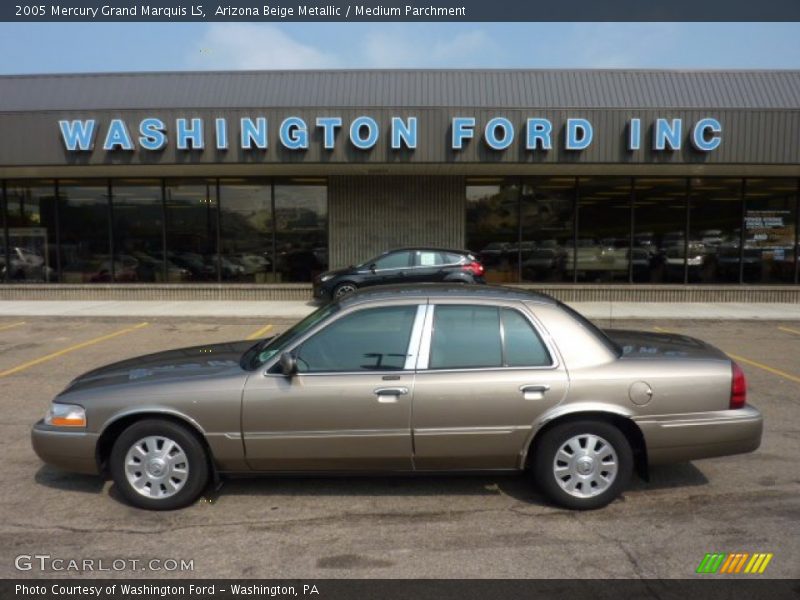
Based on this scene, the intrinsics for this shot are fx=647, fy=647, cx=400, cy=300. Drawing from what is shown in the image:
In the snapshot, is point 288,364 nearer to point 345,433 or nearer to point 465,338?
point 345,433

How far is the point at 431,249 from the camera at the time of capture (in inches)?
571

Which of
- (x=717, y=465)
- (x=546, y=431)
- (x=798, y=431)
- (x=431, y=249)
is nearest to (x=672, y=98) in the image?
(x=431, y=249)

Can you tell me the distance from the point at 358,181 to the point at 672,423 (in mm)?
13246

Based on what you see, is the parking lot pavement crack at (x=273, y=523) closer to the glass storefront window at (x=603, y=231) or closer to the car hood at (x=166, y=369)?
the car hood at (x=166, y=369)

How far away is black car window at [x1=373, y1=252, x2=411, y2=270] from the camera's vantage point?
14.5 metres

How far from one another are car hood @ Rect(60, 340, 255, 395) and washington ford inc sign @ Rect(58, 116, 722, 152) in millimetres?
9725

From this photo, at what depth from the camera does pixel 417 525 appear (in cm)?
402

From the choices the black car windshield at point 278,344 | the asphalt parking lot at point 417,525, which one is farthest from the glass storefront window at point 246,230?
the black car windshield at point 278,344

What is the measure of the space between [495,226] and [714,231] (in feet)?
18.2

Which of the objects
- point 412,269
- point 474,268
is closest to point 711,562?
point 474,268

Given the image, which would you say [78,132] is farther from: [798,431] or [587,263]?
[798,431]

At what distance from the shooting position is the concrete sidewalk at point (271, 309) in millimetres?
13703

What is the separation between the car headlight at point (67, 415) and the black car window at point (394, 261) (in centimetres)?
1042

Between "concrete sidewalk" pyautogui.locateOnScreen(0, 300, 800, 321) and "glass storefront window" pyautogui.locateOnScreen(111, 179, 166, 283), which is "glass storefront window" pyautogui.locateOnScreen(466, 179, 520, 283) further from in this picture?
"glass storefront window" pyautogui.locateOnScreen(111, 179, 166, 283)
